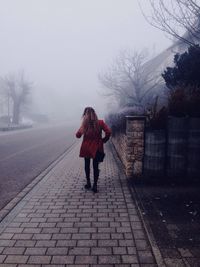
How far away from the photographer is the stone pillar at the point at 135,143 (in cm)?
845

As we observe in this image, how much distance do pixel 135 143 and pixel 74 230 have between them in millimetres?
3754

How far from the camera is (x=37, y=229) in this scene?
515 cm

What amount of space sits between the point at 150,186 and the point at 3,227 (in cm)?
373

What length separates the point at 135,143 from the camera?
8.46 metres

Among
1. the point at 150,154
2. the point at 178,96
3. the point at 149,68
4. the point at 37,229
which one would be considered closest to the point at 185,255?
the point at 37,229

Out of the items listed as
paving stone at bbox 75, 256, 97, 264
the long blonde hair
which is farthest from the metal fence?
paving stone at bbox 75, 256, 97, 264

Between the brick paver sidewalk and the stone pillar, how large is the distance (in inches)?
27.4

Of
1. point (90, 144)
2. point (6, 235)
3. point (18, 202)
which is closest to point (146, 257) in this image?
point (6, 235)

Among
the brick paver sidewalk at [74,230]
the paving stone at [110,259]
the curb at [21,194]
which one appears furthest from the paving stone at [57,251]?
the curb at [21,194]

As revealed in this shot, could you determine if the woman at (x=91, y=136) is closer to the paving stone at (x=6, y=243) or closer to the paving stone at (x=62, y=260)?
the paving stone at (x=6, y=243)

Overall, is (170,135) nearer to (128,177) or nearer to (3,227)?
(128,177)

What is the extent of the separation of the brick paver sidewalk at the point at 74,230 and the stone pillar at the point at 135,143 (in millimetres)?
696

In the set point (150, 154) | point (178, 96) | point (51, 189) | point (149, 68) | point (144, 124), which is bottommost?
point (51, 189)

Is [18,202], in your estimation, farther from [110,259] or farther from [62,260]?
[110,259]
